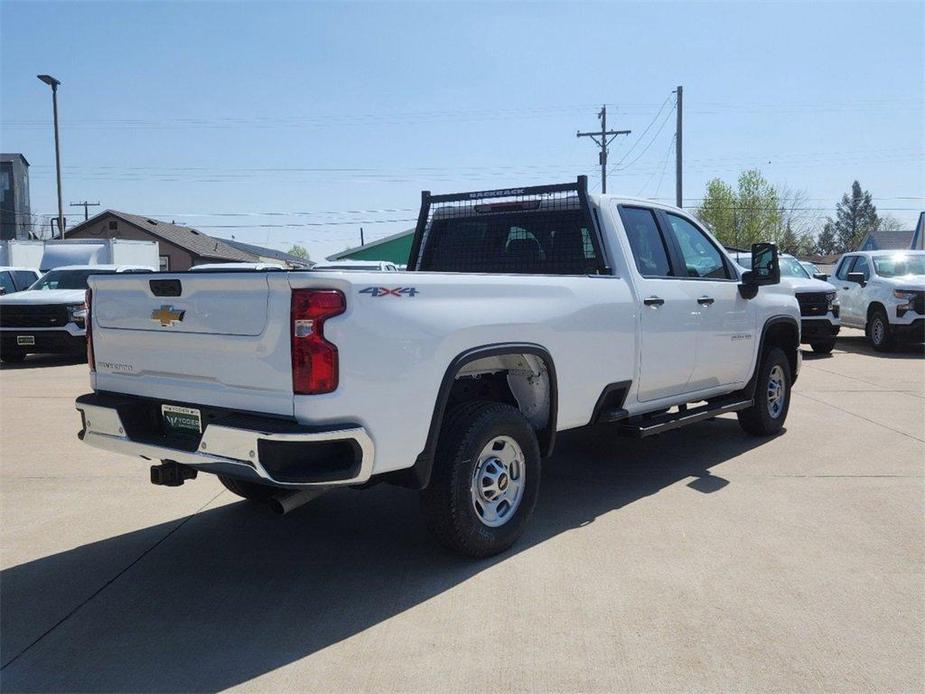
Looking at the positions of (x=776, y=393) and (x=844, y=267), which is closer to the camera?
(x=776, y=393)

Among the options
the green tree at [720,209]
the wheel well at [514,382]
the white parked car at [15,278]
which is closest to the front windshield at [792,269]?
the wheel well at [514,382]

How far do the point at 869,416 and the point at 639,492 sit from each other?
4133 millimetres

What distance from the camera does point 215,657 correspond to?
133 inches

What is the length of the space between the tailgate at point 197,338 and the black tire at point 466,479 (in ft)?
3.21

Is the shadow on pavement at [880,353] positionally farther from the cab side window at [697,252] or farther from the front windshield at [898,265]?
the cab side window at [697,252]

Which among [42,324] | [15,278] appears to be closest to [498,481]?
[42,324]

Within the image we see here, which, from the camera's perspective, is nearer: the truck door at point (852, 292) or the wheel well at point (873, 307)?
the wheel well at point (873, 307)

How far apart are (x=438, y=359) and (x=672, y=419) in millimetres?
2570

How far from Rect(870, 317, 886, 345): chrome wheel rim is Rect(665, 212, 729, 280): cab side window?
33.9ft

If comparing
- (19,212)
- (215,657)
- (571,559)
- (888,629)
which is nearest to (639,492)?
(571,559)

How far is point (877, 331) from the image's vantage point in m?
15.5

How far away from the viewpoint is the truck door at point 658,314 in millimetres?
5492

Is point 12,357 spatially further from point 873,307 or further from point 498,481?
point 873,307

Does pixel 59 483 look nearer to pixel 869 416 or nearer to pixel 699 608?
pixel 699 608
